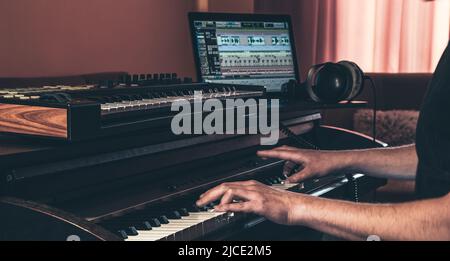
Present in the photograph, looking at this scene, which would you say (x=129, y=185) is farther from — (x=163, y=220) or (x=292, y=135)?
Answer: (x=292, y=135)

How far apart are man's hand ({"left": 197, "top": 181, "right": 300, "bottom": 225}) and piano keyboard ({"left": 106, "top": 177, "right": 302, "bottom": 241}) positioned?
6 cm

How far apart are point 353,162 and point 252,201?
61 cm

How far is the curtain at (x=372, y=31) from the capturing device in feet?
12.1

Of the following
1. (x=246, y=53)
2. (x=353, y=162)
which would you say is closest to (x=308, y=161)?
(x=353, y=162)

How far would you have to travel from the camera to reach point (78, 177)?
123 centimetres

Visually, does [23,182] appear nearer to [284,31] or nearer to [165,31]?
[284,31]

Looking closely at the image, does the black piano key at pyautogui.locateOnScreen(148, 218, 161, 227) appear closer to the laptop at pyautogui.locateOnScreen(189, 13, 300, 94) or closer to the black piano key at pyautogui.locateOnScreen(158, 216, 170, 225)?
the black piano key at pyautogui.locateOnScreen(158, 216, 170, 225)

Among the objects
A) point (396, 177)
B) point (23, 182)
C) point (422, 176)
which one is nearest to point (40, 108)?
point (23, 182)

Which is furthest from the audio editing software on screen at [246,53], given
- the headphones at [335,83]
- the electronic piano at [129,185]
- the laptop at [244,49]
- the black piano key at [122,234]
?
the black piano key at [122,234]

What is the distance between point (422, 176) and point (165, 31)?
207cm

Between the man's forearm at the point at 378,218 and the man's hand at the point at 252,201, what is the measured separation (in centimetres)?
2

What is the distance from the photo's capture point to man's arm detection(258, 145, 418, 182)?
1.74 meters

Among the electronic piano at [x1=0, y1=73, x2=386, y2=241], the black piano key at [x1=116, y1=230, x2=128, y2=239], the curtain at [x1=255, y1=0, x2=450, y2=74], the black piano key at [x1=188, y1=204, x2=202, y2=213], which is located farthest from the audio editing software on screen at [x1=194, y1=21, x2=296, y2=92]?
the curtain at [x1=255, y1=0, x2=450, y2=74]

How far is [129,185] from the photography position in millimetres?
1381
